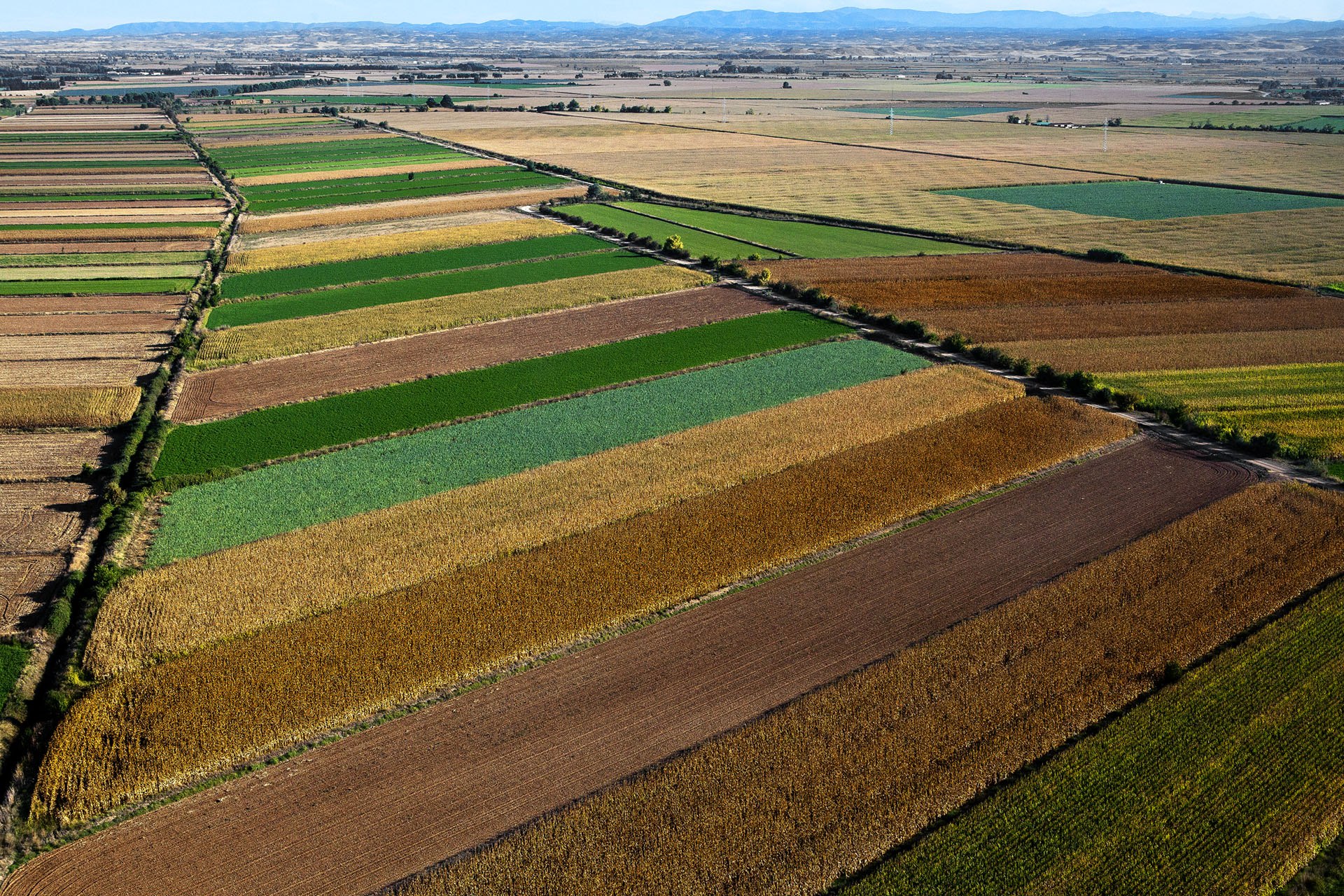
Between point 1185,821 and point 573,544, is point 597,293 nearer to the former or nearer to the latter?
point 573,544

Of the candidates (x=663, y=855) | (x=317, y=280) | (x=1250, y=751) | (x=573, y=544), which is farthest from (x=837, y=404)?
(x=317, y=280)

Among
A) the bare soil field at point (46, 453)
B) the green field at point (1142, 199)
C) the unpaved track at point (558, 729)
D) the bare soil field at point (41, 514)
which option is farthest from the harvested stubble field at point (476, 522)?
the green field at point (1142, 199)

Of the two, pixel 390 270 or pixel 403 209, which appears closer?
pixel 390 270

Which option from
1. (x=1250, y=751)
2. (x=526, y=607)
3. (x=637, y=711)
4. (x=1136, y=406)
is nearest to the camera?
(x=1250, y=751)

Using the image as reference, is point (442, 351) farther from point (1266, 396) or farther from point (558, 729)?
point (1266, 396)

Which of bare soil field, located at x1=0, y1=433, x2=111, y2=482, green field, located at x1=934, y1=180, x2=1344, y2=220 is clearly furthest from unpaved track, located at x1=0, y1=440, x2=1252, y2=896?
green field, located at x1=934, y1=180, x2=1344, y2=220

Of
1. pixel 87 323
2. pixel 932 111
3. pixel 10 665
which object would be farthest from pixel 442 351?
pixel 932 111
